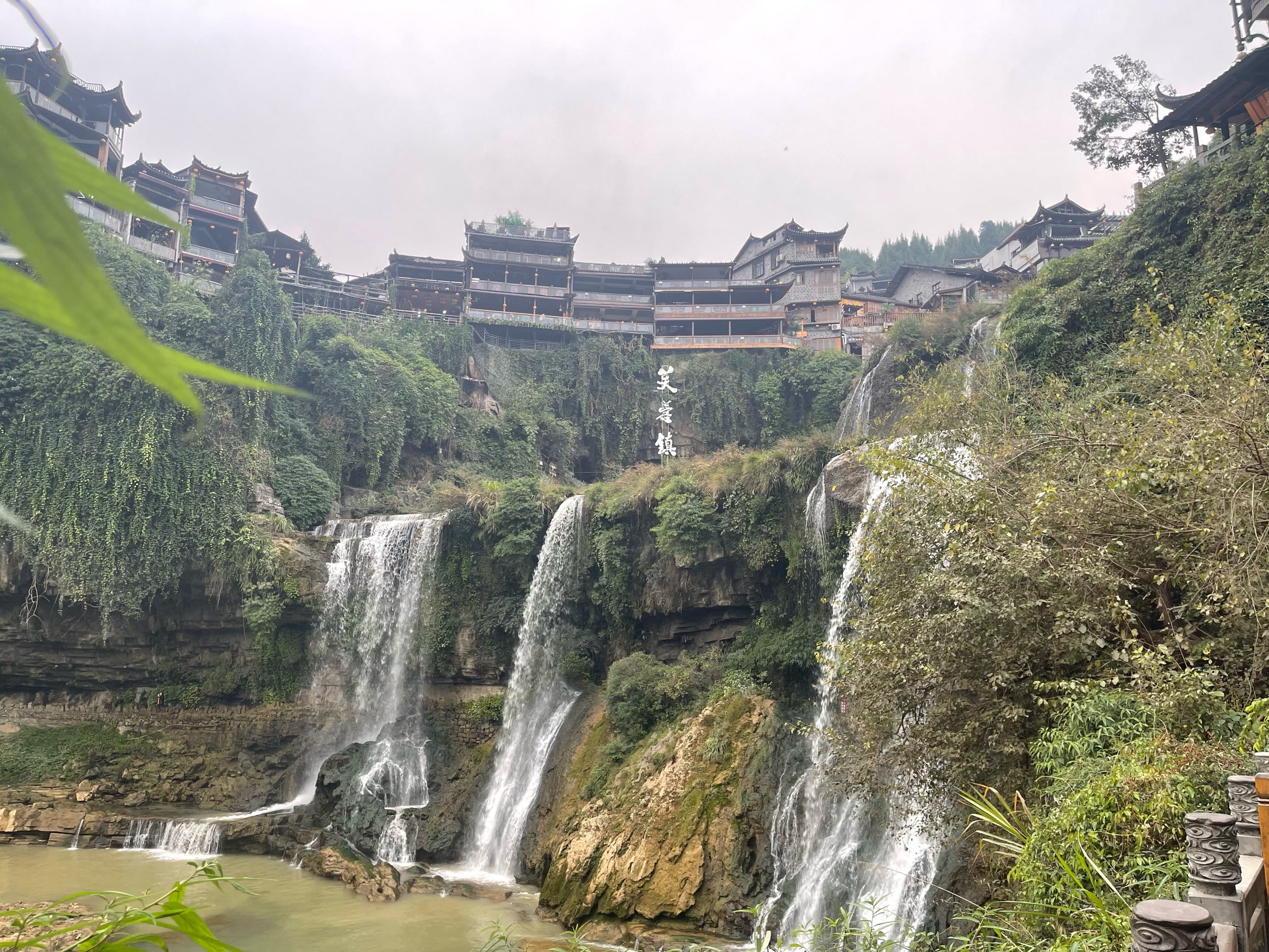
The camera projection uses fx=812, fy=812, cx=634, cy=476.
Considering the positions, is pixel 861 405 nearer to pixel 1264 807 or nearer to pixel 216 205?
pixel 1264 807

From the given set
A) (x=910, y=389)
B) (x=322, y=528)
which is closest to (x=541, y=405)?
(x=322, y=528)

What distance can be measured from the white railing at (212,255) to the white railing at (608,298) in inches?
479

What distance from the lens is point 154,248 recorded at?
85.9ft

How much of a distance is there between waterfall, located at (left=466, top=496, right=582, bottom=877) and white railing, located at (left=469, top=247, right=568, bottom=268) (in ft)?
54.3

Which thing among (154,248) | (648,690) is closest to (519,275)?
(154,248)

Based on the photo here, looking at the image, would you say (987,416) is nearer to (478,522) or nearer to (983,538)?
(983,538)

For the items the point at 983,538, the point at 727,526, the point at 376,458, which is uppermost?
the point at 376,458

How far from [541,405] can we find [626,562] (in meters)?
12.8

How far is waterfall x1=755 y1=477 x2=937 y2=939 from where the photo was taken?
27.3 feet

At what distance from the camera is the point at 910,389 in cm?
1228

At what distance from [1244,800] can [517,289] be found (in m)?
29.4

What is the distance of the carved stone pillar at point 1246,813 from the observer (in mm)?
3877

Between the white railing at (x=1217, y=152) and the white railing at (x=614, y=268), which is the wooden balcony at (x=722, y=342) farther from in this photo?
the white railing at (x=1217, y=152)

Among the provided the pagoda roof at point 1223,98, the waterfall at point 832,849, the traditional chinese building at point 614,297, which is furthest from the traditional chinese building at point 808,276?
the waterfall at point 832,849
